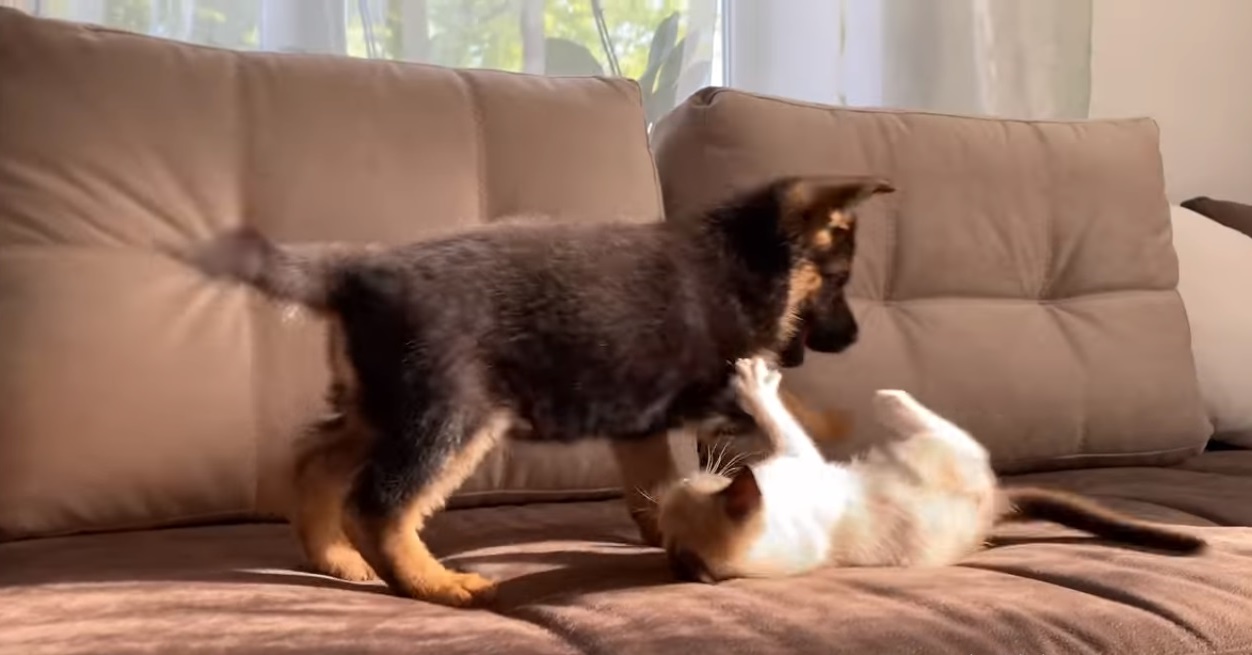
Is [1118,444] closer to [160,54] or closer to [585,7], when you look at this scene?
[585,7]

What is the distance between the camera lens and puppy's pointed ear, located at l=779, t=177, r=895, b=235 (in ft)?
3.36

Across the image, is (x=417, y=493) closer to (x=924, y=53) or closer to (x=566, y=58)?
(x=566, y=58)

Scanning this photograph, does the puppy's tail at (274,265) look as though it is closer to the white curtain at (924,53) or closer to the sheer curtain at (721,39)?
the sheer curtain at (721,39)

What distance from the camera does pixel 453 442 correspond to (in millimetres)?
896

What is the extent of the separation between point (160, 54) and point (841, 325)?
775 millimetres

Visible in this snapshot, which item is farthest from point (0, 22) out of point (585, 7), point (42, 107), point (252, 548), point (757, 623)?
point (757, 623)

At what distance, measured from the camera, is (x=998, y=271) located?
164 centimetres

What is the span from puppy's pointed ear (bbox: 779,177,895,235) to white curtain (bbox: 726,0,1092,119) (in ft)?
3.24

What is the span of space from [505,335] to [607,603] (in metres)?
0.21

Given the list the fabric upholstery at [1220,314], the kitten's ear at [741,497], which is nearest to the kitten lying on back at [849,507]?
the kitten's ear at [741,497]

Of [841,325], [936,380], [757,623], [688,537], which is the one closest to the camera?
[757,623]

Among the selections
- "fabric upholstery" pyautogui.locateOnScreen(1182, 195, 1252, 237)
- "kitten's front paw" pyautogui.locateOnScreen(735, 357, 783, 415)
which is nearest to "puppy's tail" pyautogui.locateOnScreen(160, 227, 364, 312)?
"kitten's front paw" pyautogui.locateOnScreen(735, 357, 783, 415)

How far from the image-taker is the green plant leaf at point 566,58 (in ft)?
6.03

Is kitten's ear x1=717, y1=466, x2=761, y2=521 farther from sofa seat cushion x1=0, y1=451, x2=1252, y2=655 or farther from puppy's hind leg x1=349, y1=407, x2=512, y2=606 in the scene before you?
puppy's hind leg x1=349, y1=407, x2=512, y2=606
